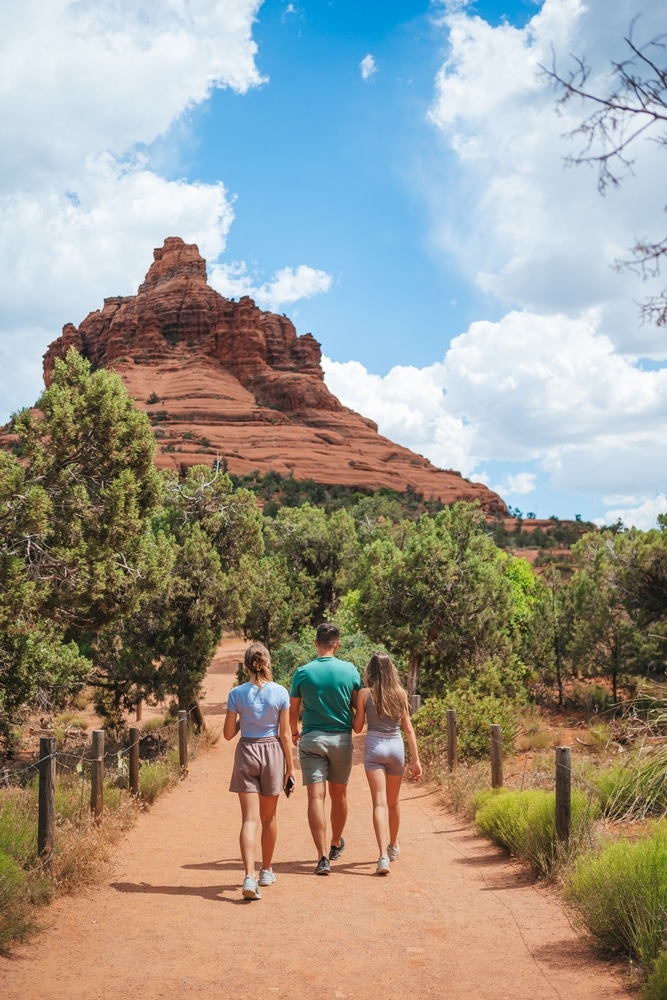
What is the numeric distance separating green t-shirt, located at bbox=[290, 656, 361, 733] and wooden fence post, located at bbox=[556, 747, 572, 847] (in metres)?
1.65

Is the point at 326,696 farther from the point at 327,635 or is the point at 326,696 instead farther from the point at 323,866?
the point at 323,866

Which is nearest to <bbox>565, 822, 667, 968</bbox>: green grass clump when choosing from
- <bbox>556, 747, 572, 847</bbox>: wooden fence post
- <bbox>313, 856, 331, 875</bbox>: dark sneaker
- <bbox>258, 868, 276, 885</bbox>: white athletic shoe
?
<bbox>556, 747, 572, 847</bbox>: wooden fence post

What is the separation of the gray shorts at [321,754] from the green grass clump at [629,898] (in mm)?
2003

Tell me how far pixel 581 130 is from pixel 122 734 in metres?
21.3

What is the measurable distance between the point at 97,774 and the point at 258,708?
293 centimetres

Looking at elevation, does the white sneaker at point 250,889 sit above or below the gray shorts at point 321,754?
below

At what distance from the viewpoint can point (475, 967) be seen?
4797mm

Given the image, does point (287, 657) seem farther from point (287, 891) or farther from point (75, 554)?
point (287, 891)

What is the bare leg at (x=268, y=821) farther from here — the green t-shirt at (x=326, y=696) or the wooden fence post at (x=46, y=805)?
the wooden fence post at (x=46, y=805)

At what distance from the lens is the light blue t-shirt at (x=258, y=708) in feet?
20.3

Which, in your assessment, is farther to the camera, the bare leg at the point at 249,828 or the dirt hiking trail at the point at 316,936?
the bare leg at the point at 249,828

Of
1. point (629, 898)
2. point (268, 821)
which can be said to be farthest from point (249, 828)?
point (629, 898)

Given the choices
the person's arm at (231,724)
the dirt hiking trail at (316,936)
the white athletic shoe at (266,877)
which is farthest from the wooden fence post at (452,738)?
the person's arm at (231,724)

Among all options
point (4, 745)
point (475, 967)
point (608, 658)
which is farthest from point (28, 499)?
point (608, 658)
